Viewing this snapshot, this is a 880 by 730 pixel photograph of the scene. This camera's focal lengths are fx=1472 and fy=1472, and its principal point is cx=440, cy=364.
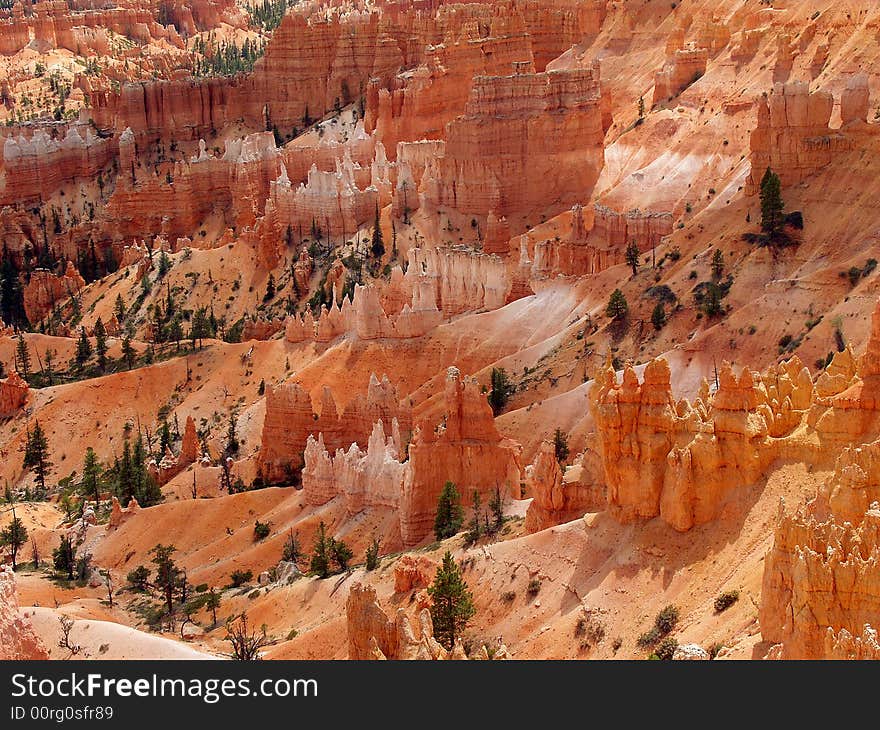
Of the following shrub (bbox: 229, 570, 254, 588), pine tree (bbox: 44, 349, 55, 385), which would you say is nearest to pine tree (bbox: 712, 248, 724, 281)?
shrub (bbox: 229, 570, 254, 588)

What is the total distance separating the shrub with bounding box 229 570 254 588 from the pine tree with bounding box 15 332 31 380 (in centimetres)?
3972

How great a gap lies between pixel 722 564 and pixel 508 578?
24.5ft

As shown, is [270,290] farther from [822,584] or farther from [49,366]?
[822,584]

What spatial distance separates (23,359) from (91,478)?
81.9ft

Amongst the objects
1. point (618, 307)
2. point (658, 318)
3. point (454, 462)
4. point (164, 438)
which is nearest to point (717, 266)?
point (658, 318)

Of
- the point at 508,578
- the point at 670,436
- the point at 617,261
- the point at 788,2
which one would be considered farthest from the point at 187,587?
the point at 788,2

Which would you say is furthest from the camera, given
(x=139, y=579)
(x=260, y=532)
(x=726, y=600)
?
(x=260, y=532)

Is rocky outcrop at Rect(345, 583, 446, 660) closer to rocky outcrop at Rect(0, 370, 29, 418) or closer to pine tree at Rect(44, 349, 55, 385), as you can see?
rocky outcrop at Rect(0, 370, 29, 418)

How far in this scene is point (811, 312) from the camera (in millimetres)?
52906

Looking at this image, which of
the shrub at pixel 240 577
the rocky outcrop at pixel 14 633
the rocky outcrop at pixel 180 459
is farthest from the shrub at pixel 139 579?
the rocky outcrop at pixel 14 633

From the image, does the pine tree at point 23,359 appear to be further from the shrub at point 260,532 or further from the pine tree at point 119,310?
the shrub at point 260,532

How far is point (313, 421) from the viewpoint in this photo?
65.6 metres

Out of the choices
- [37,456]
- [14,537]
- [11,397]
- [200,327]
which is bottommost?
[37,456]

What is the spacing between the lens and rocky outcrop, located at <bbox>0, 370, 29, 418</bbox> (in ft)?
269
